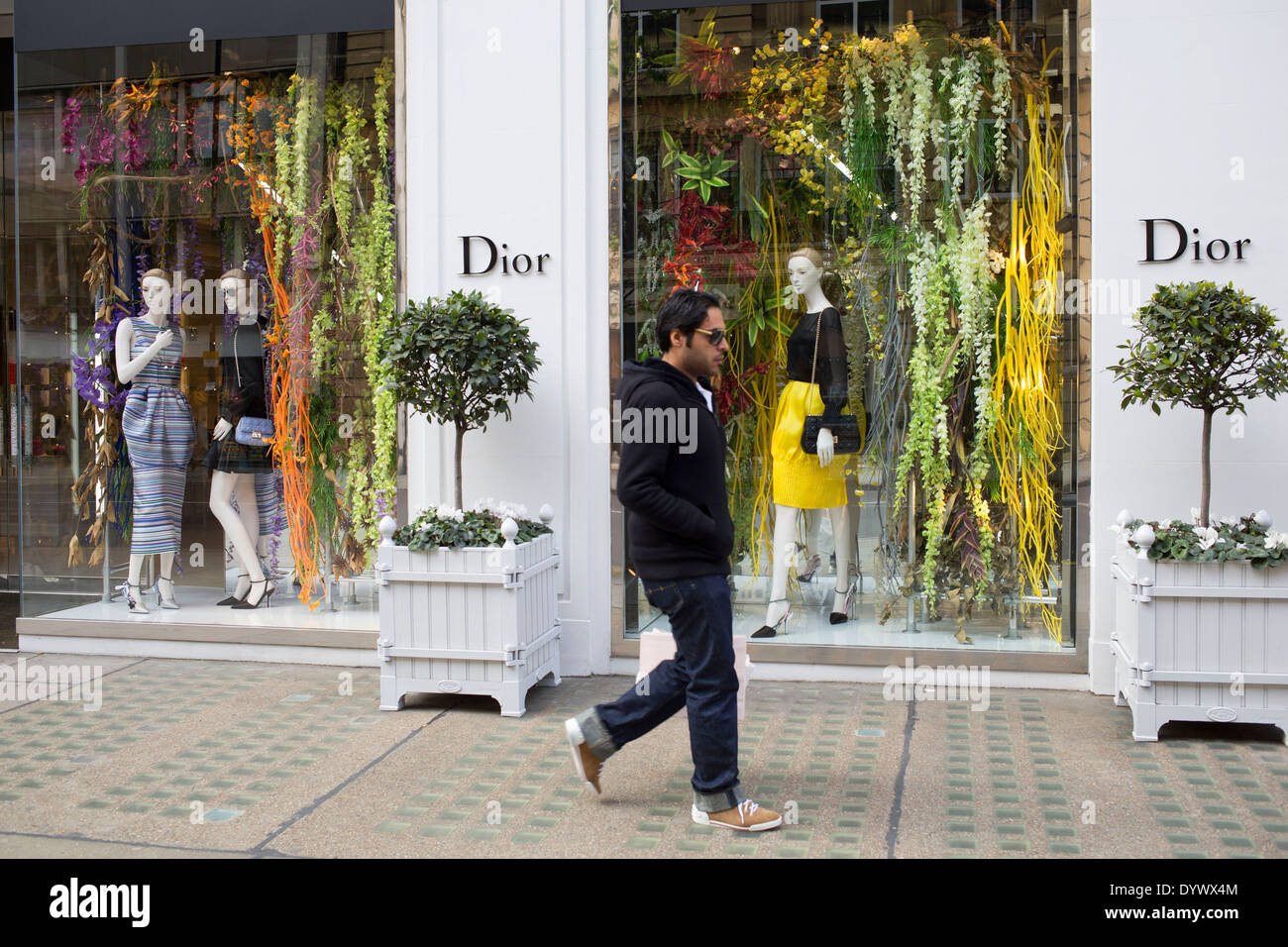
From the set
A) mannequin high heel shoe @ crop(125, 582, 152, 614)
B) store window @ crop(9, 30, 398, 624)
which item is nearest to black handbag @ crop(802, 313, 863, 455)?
store window @ crop(9, 30, 398, 624)

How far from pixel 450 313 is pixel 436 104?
4.48 ft

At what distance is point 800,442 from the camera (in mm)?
6449

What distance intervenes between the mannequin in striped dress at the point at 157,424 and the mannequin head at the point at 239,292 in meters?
0.39

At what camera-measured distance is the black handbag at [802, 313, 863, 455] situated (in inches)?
251

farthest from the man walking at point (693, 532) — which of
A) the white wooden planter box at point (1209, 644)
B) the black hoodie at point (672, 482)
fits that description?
the white wooden planter box at point (1209, 644)

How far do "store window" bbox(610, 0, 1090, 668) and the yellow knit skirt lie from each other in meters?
0.01

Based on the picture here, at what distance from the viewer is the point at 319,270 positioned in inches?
272

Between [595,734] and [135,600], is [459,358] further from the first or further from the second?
[135,600]

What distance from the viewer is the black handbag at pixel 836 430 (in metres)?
6.38

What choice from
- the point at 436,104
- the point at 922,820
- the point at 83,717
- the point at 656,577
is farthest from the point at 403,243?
the point at 922,820

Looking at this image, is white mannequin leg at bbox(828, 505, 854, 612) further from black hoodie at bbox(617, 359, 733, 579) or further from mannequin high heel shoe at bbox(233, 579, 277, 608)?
mannequin high heel shoe at bbox(233, 579, 277, 608)

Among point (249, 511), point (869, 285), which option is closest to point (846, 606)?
point (869, 285)

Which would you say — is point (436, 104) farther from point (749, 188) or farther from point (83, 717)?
point (83, 717)

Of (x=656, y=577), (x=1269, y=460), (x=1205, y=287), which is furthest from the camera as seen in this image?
(x=1269, y=460)
